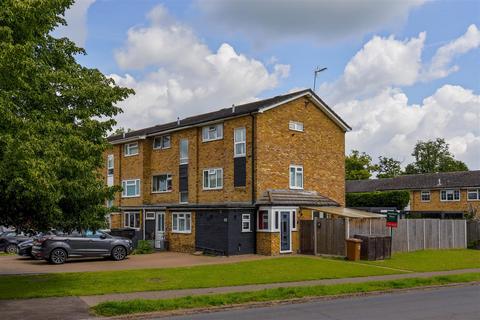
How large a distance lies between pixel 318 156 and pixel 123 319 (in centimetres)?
Result: 2217

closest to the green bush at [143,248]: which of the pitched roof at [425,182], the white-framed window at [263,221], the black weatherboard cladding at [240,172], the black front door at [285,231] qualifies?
the black weatherboard cladding at [240,172]

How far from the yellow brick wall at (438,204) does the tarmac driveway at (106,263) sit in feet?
110

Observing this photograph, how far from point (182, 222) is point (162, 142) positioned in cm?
719

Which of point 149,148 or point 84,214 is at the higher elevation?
point 149,148

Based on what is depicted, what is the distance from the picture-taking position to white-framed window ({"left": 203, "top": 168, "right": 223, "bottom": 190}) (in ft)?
103

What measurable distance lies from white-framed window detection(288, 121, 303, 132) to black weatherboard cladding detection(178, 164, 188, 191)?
715 centimetres

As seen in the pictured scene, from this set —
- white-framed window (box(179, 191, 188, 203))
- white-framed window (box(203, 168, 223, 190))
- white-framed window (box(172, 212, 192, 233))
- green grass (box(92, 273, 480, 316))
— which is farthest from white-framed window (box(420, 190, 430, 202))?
green grass (box(92, 273, 480, 316))

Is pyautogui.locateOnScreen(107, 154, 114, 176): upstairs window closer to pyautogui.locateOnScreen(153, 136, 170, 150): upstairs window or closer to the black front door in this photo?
pyautogui.locateOnScreen(153, 136, 170, 150): upstairs window

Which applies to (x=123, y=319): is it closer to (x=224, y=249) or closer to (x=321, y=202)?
(x=224, y=249)

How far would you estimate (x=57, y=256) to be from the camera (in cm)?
2383

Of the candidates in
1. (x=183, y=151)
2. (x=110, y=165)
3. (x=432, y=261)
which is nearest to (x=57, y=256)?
(x=183, y=151)

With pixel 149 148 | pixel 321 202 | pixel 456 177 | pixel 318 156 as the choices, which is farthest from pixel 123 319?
pixel 456 177

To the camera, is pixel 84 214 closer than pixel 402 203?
Yes

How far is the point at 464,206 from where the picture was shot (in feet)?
176
